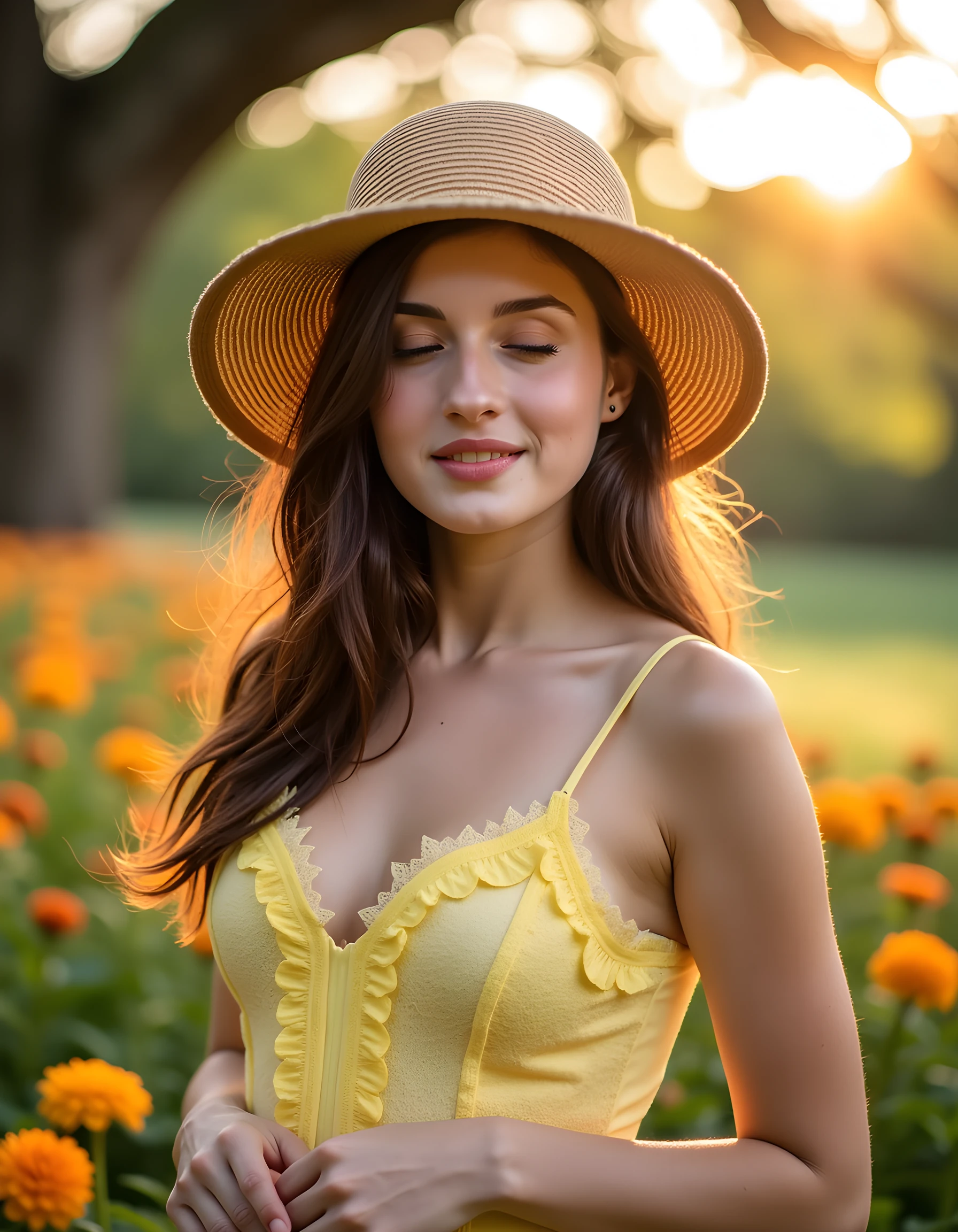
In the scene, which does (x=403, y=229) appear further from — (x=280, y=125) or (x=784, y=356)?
(x=280, y=125)

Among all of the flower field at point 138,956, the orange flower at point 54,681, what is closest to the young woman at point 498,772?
the flower field at point 138,956

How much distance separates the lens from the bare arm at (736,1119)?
1235 mm

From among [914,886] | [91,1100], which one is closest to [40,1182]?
[91,1100]

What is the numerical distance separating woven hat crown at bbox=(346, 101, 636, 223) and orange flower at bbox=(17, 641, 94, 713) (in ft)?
5.83

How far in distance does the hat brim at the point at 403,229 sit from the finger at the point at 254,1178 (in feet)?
3.06

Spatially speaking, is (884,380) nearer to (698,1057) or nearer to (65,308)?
(65,308)

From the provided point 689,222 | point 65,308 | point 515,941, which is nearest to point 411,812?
point 515,941

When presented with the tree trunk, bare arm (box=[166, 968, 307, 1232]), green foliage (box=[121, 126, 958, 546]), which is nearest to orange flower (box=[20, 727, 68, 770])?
bare arm (box=[166, 968, 307, 1232])

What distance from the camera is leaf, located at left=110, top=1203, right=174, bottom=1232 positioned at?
1612 mm

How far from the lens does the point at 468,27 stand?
862 cm

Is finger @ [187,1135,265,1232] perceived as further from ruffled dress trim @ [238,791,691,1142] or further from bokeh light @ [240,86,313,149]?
bokeh light @ [240,86,313,149]

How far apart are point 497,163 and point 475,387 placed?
0.27 meters

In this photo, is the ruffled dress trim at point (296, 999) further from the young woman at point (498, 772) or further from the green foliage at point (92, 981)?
the green foliage at point (92, 981)

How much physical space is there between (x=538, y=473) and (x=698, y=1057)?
1387mm
